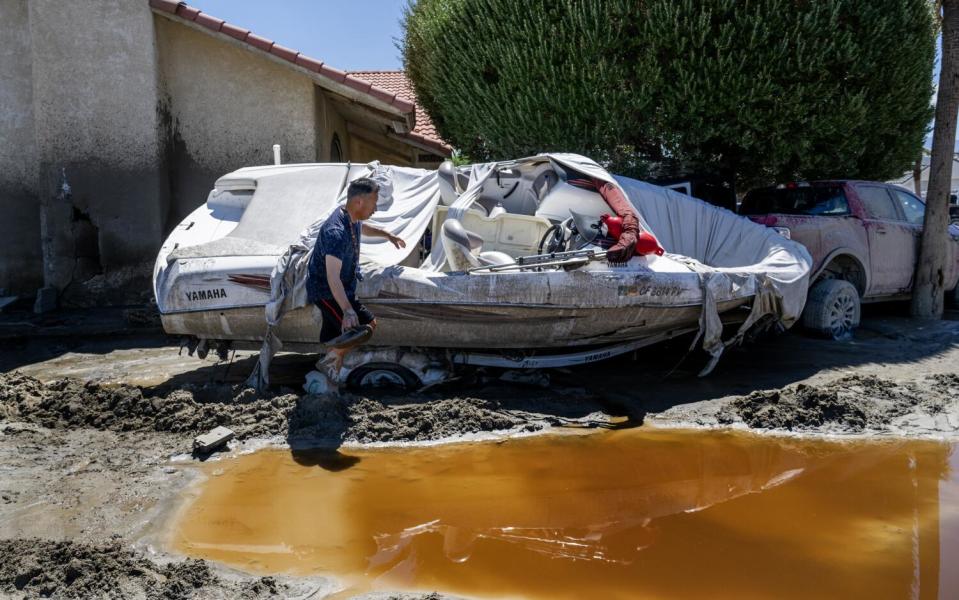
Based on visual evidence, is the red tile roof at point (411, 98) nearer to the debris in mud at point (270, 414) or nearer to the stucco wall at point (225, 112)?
the stucco wall at point (225, 112)

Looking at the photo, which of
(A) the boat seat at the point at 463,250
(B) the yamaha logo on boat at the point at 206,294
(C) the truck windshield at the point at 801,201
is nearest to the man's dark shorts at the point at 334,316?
(A) the boat seat at the point at 463,250

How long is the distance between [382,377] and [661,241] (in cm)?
315

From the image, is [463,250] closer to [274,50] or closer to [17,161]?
[274,50]

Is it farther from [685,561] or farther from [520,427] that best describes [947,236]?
[685,561]

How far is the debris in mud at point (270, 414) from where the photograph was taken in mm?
5590

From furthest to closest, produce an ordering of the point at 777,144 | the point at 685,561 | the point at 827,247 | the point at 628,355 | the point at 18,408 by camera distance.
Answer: the point at 777,144, the point at 827,247, the point at 628,355, the point at 18,408, the point at 685,561

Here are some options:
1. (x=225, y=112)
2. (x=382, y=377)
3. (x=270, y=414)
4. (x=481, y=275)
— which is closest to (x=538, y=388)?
(x=481, y=275)

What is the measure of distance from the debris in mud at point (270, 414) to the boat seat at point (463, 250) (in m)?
1.09

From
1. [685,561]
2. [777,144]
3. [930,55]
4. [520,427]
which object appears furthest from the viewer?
[930,55]

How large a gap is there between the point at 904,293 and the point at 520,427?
661cm

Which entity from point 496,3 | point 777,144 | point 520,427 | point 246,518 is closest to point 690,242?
point 777,144

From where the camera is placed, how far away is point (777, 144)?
9.34 m

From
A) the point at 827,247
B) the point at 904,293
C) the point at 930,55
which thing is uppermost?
the point at 930,55

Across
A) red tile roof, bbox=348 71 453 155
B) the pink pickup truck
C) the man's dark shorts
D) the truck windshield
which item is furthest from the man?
the truck windshield
